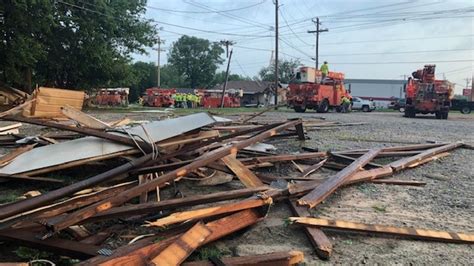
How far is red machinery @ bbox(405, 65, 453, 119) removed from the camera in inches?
1045

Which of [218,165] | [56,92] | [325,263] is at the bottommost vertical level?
[325,263]

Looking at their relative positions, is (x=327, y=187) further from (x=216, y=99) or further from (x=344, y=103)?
(x=216, y=99)

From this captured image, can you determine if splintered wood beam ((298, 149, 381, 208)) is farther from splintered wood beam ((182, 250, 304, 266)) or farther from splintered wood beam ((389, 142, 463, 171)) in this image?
splintered wood beam ((182, 250, 304, 266))

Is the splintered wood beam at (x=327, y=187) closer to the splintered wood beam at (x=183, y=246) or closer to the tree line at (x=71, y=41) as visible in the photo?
the splintered wood beam at (x=183, y=246)

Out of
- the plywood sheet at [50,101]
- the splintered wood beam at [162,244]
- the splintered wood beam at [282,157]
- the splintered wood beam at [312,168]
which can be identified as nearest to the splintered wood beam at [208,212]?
the splintered wood beam at [162,244]

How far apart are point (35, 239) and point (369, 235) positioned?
2887 mm

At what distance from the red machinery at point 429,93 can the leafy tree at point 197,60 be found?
278ft

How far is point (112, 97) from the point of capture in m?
51.8

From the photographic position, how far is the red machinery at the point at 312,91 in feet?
97.8

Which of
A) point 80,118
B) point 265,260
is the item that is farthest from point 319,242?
point 80,118

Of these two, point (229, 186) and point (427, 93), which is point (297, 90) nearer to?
point (427, 93)

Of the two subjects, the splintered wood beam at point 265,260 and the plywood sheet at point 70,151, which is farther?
the plywood sheet at point 70,151

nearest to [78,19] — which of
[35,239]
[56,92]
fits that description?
[56,92]

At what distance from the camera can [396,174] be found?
7.12 meters
